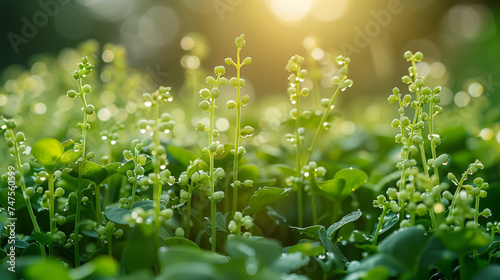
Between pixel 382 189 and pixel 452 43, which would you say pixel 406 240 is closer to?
pixel 382 189

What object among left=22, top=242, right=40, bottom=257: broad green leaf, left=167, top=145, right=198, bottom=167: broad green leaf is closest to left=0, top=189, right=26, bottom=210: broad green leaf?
left=22, top=242, right=40, bottom=257: broad green leaf

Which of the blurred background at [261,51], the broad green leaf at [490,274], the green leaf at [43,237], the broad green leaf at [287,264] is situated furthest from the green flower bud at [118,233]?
the blurred background at [261,51]

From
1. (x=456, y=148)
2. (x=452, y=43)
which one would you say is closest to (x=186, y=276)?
(x=456, y=148)

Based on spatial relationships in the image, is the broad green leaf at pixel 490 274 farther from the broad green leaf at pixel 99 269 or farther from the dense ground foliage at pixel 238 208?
the broad green leaf at pixel 99 269

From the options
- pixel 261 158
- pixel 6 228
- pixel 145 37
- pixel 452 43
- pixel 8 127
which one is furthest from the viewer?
pixel 145 37

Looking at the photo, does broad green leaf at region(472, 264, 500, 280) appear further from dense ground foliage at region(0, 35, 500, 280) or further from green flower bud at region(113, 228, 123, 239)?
green flower bud at region(113, 228, 123, 239)

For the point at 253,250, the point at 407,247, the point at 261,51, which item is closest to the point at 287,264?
the point at 253,250
